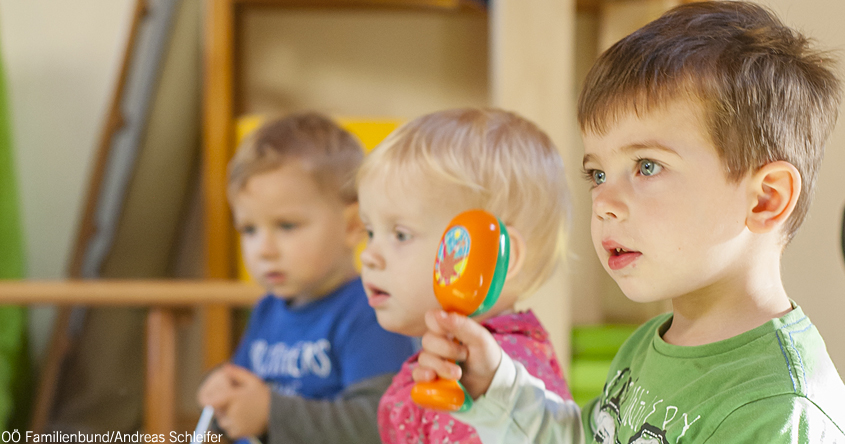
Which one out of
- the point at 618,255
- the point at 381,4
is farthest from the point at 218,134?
the point at 618,255

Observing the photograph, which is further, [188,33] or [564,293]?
[188,33]

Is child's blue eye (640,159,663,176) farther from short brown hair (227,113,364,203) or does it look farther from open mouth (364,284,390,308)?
short brown hair (227,113,364,203)

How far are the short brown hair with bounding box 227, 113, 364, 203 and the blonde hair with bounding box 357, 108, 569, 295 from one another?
0.31 meters

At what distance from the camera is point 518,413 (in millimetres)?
586

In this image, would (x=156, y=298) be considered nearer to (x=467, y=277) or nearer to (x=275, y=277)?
(x=275, y=277)

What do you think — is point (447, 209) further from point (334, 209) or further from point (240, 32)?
point (240, 32)

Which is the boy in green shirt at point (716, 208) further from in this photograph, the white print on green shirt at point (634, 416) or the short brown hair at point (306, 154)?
the short brown hair at point (306, 154)

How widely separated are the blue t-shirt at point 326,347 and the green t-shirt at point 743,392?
0.39 metres

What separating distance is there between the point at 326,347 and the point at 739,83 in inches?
25.2

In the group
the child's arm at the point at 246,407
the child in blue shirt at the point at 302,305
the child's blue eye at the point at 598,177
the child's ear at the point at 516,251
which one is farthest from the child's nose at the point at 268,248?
the child's blue eye at the point at 598,177

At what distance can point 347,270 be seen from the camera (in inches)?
41.3

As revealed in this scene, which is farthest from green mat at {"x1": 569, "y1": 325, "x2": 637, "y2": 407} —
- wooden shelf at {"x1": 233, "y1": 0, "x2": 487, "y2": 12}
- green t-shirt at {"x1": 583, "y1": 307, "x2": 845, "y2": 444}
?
wooden shelf at {"x1": 233, "y1": 0, "x2": 487, "y2": 12}

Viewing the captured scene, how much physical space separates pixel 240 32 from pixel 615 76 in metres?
1.49

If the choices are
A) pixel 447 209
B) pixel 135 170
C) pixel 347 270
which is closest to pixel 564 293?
pixel 347 270
